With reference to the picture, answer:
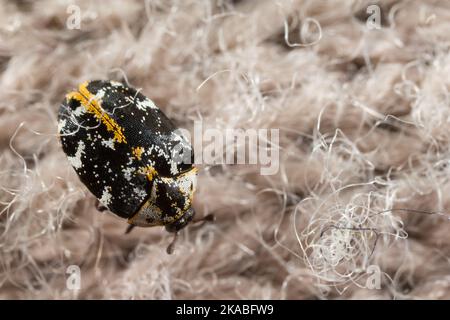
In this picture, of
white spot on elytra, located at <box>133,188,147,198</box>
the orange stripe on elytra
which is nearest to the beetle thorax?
white spot on elytra, located at <box>133,188,147,198</box>

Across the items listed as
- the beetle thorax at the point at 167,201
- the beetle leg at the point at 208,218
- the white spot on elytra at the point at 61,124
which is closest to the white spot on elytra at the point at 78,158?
the white spot on elytra at the point at 61,124

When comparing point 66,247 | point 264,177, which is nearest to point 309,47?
point 264,177

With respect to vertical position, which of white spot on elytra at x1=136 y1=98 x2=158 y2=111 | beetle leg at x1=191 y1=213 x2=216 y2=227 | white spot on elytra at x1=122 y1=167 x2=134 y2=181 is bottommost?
beetle leg at x1=191 y1=213 x2=216 y2=227

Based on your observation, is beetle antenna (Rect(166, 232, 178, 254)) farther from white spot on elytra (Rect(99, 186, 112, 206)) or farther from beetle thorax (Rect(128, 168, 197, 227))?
white spot on elytra (Rect(99, 186, 112, 206))

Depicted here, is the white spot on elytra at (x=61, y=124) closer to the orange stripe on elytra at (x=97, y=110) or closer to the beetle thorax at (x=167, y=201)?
the orange stripe on elytra at (x=97, y=110)

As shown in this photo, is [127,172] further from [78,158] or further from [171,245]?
[171,245]

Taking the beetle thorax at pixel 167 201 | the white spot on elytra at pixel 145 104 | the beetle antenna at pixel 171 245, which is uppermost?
the white spot on elytra at pixel 145 104
